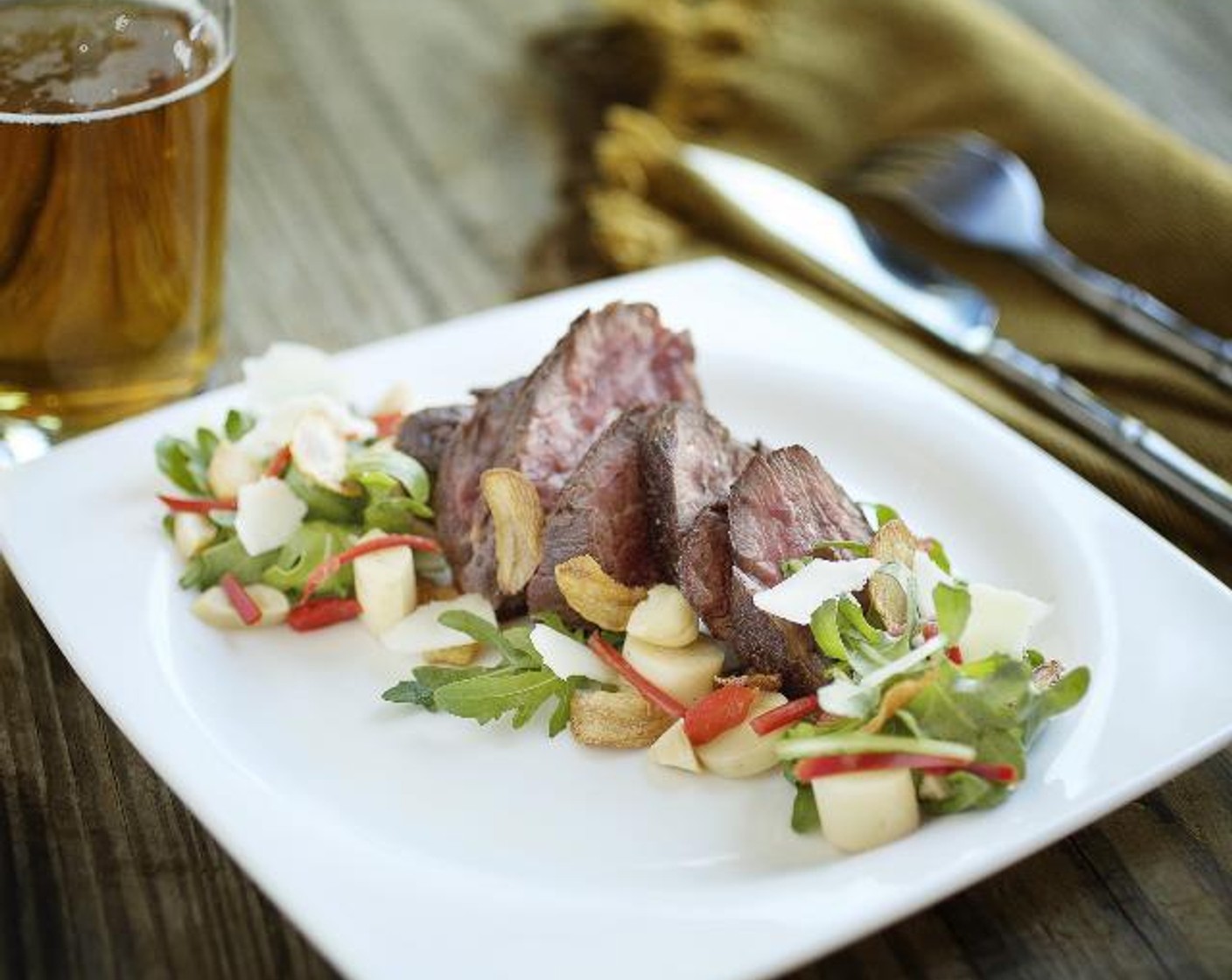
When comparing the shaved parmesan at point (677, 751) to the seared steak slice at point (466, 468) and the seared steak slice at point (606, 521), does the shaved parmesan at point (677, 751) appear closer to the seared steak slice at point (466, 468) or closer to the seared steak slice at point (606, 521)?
the seared steak slice at point (606, 521)

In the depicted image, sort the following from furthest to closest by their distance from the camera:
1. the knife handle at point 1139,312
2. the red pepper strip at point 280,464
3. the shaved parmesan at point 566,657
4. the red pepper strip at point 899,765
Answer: the knife handle at point 1139,312, the red pepper strip at point 280,464, the shaved parmesan at point 566,657, the red pepper strip at point 899,765

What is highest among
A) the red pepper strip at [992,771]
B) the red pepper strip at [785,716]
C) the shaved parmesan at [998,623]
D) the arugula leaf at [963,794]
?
the shaved parmesan at [998,623]

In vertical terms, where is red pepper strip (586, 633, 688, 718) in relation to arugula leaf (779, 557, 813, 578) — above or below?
below

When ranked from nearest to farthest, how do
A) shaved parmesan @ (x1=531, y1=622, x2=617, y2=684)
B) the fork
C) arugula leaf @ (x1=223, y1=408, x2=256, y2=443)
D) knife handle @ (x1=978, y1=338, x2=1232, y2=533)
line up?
shaved parmesan @ (x1=531, y1=622, x2=617, y2=684) → arugula leaf @ (x1=223, y1=408, x2=256, y2=443) → knife handle @ (x1=978, y1=338, x2=1232, y2=533) → the fork

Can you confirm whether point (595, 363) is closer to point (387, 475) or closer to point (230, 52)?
point (387, 475)

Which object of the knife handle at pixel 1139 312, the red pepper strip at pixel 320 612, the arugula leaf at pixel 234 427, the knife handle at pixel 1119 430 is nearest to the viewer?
the red pepper strip at pixel 320 612

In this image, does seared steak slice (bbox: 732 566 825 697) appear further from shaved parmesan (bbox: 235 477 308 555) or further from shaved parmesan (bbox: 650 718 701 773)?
shaved parmesan (bbox: 235 477 308 555)

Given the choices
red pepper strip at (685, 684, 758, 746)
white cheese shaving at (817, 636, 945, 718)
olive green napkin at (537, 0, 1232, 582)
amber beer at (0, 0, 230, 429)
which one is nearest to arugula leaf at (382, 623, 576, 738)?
red pepper strip at (685, 684, 758, 746)

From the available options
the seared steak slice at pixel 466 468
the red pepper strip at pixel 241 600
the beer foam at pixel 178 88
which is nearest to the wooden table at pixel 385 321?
the red pepper strip at pixel 241 600
